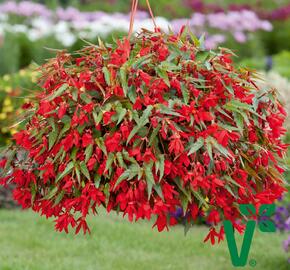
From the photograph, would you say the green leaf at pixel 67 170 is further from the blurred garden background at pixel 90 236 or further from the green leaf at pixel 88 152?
the blurred garden background at pixel 90 236

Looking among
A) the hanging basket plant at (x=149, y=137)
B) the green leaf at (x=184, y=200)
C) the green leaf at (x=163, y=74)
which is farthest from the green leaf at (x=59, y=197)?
the green leaf at (x=163, y=74)

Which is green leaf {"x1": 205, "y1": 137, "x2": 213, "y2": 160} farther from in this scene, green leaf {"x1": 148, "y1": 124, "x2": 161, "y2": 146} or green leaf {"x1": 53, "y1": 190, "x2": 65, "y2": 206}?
green leaf {"x1": 53, "y1": 190, "x2": 65, "y2": 206}


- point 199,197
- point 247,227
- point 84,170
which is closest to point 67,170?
point 84,170

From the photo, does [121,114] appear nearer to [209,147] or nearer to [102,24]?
[209,147]

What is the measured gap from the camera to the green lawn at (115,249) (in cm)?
553

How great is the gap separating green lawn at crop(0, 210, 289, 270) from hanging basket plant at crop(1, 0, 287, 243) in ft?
8.01

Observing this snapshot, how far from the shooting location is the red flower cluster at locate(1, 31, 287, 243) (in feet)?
9.23

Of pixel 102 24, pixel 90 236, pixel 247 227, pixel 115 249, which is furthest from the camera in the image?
pixel 102 24

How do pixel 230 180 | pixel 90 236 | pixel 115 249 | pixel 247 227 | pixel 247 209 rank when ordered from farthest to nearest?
pixel 90 236 → pixel 115 249 → pixel 247 227 → pixel 247 209 → pixel 230 180

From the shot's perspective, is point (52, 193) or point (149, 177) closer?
point (149, 177)

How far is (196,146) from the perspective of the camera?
2.78 metres

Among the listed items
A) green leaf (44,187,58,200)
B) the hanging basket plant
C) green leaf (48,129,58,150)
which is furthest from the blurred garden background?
green leaf (44,187,58,200)

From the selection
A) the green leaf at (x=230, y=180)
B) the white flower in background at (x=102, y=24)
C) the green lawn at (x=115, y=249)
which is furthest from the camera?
the white flower in background at (x=102, y=24)

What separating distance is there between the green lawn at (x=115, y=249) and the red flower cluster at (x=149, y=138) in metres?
2.45
